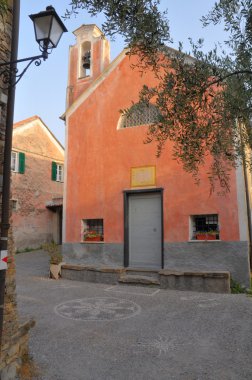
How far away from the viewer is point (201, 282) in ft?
29.3

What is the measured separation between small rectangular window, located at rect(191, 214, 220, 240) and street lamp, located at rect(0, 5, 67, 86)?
23.4ft

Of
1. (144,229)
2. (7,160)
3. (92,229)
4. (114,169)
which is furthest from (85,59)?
(7,160)

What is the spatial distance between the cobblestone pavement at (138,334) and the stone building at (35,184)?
34.7 ft

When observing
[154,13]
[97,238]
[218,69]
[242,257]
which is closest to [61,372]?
[218,69]

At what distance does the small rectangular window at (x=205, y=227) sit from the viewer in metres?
9.55

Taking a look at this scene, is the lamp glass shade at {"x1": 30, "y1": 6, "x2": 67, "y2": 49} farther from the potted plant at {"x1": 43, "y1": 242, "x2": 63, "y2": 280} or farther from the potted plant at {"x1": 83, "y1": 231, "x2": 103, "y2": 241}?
the potted plant at {"x1": 43, "y1": 242, "x2": 63, "y2": 280}

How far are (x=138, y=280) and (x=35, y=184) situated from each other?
12.7 meters

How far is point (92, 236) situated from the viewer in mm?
11469

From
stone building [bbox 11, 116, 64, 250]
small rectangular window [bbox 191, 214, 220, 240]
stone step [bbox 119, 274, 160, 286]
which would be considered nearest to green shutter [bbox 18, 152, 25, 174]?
stone building [bbox 11, 116, 64, 250]

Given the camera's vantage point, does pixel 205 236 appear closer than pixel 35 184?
Yes

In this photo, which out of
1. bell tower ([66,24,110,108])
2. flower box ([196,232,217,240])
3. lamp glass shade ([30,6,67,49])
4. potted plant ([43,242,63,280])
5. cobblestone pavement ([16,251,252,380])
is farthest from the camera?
bell tower ([66,24,110,108])

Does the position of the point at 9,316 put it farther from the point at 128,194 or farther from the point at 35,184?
the point at 35,184

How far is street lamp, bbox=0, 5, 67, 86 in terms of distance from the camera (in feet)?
13.3

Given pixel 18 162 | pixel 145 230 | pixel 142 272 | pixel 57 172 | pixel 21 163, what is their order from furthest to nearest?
pixel 57 172 → pixel 21 163 → pixel 18 162 → pixel 145 230 → pixel 142 272
